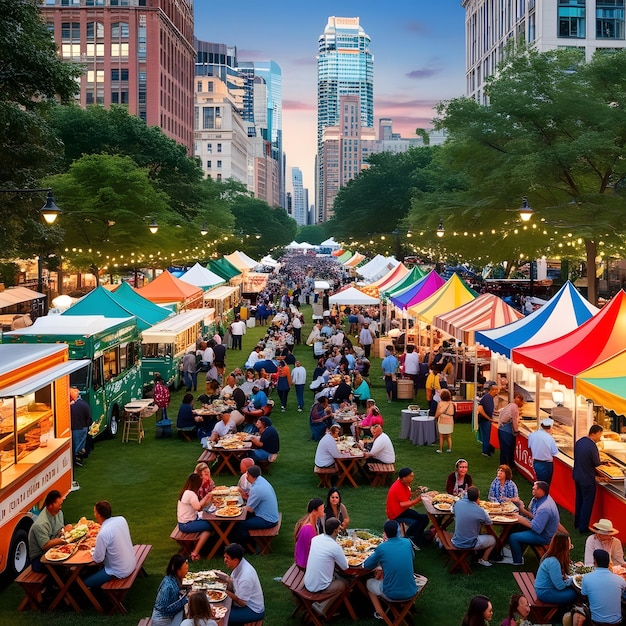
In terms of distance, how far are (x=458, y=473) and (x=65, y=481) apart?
6.14 meters

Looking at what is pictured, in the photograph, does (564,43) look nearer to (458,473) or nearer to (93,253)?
(93,253)

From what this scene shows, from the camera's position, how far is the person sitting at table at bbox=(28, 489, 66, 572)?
28.5 ft

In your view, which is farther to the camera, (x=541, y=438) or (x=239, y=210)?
(x=239, y=210)

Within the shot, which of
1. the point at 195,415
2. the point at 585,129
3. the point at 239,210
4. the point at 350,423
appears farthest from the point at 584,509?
the point at 239,210

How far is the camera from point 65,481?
1176 centimetres

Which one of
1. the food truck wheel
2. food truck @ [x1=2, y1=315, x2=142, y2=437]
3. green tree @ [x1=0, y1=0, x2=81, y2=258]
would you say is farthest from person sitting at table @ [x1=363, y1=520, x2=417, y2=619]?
green tree @ [x1=0, y1=0, x2=81, y2=258]

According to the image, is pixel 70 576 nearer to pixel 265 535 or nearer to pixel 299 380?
pixel 265 535

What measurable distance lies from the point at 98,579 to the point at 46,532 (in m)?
0.93

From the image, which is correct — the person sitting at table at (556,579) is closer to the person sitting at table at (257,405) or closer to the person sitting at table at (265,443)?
the person sitting at table at (265,443)

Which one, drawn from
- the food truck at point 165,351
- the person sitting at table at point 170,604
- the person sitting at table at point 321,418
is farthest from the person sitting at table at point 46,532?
the food truck at point 165,351

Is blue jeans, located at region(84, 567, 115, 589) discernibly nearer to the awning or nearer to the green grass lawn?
the green grass lawn

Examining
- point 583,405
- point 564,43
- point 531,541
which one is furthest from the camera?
point 564,43

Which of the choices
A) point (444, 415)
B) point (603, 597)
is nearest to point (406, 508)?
point (603, 597)

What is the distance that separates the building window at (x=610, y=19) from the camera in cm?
7288
